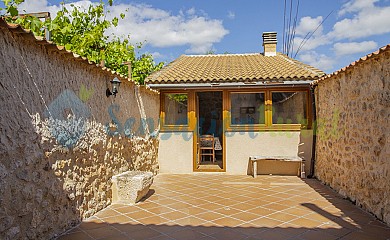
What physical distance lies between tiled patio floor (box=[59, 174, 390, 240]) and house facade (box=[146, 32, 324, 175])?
183 cm

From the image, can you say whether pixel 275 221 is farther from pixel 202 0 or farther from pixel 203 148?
pixel 202 0

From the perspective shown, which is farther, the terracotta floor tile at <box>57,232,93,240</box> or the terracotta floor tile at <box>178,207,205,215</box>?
the terracotta floor tile at <box>178,207,205,215</box>

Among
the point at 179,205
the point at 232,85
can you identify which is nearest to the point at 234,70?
the point at 232,85

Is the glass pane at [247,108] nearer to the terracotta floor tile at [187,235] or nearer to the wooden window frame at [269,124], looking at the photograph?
the wooden window frame at [269,124]

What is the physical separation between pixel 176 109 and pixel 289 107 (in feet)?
11.0

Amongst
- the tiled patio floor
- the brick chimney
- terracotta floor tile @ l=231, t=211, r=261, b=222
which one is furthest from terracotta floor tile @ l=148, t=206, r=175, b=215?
the brick chimney

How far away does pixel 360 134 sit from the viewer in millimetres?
5078

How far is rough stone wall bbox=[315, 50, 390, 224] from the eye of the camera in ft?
13.9

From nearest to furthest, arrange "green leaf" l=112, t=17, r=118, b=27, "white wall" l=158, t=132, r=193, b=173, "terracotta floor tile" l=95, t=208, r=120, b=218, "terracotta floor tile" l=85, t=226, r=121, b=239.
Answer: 1. "terracotta floor tile" l=85, t=226, r=121, b=239
2. "terracotta floor tile" l=95, t=208, r=120, b=218
3. "white wall" l=158, t=132, r=193, b=173
4. "green leaf" l=112, t=17, r=118, b=27

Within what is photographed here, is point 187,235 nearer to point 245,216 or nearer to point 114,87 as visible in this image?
point 245,216

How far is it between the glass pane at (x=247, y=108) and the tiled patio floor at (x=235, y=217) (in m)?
2.35

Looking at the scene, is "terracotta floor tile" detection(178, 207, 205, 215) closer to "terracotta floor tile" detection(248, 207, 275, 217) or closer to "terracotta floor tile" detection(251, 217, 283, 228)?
"terracotta floor tile" detection(248, 207, 275, 217)

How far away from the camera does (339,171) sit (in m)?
6.09

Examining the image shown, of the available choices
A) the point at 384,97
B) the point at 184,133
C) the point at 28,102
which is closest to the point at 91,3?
the point at 184,133
